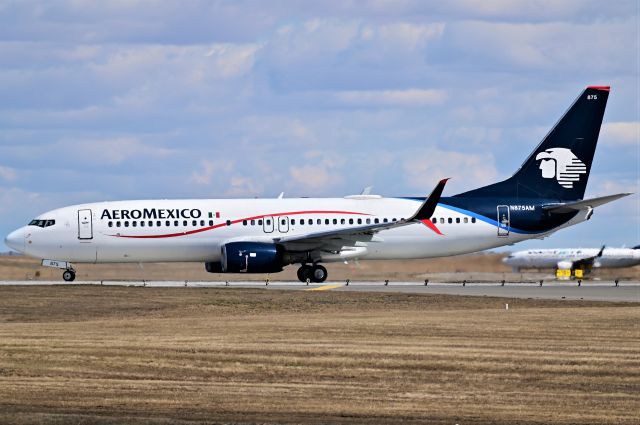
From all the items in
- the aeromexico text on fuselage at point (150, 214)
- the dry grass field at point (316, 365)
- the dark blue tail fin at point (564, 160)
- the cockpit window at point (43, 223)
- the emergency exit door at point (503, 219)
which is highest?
the dark blue tail fin at point (564, 160)

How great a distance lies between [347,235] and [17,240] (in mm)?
14478

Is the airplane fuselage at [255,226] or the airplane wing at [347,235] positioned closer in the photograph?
the airplane wing at [347,235]

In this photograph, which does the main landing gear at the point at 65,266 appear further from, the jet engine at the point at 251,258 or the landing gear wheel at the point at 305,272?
the landing gear wheel at the point at 305,272

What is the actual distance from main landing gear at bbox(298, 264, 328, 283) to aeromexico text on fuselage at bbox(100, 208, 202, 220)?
5193 mm

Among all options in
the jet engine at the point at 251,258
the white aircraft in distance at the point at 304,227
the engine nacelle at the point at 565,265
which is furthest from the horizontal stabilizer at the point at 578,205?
the engine nacelle at the point at 565,265

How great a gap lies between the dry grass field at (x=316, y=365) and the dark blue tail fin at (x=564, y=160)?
19.2m

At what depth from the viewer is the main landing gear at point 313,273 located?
5466 cm

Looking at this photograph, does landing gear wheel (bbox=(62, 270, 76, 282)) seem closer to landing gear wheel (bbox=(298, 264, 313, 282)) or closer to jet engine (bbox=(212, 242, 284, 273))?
jet engine (bbox=(212, 242, 284, 273))

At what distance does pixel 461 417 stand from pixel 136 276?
151ft

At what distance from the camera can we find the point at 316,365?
2298 centimetres

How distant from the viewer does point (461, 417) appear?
17.5m

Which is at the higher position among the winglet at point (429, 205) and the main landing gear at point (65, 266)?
the winglet at point (429, 205)

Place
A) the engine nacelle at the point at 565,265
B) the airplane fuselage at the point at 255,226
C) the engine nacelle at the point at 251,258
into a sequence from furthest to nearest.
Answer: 1. the engine nacelle at the point at 565,265
2. the airplane fuselage at the point at 255,226
3. the engine nacelle at the point at 251,258

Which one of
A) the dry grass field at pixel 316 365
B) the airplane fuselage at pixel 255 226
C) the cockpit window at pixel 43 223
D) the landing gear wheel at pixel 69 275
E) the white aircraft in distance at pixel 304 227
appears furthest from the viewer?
the landing gear wheel at pixel 69 275
